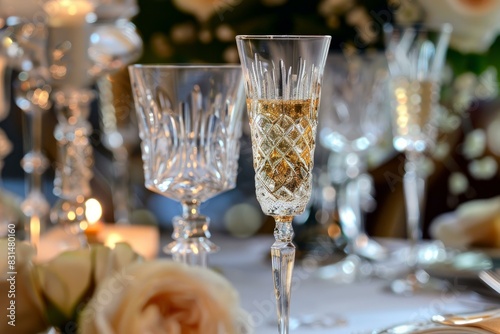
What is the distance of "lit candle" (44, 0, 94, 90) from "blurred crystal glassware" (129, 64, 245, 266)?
371 mm

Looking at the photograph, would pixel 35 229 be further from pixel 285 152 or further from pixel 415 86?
pixel 285 152

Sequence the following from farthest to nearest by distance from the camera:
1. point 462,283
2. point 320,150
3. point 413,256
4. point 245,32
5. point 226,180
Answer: point 320,150, point 245,32, point 413,256, point 462,283, point 226,180

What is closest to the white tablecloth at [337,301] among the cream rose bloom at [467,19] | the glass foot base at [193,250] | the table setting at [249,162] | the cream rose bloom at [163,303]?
the table setting at [249,162]

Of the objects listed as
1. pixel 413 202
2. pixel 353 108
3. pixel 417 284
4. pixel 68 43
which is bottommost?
pixel 417 284

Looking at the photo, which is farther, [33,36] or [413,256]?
[413,256]

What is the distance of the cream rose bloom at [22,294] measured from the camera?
0.77 meters

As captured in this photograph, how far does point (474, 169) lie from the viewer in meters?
1.81

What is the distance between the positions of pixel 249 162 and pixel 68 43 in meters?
0.57

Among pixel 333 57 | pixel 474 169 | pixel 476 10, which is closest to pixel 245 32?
pixel 333 57

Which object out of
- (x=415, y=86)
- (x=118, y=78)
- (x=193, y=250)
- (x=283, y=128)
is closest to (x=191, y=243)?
(x=193, y=250)

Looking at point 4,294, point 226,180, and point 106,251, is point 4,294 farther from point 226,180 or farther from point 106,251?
point 226,180

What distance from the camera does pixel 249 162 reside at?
6.21 ft

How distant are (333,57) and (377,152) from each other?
397 mm

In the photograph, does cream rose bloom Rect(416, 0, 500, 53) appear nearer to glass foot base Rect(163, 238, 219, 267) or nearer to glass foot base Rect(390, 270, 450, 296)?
glass foot base Rect(390, 270, 450, 296)
